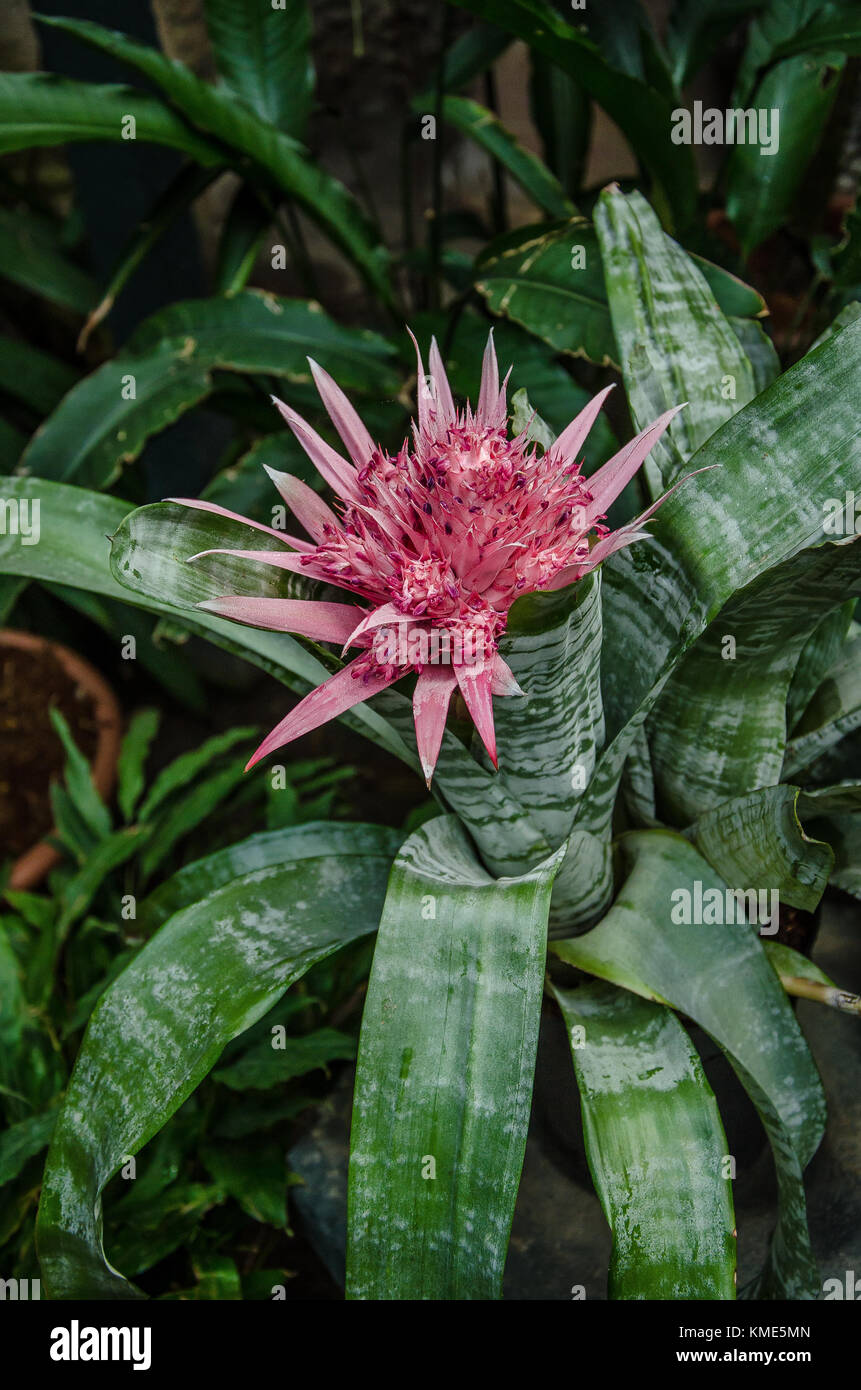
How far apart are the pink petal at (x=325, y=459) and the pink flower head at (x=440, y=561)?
0.05 feet

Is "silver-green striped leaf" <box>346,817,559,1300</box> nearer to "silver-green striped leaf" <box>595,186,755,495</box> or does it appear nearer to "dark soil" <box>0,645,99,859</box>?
"silver-green striped leaf" <box>595,186,755,495</box>

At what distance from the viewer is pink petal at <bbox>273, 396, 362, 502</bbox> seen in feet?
2.10

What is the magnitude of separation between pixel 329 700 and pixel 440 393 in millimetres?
239

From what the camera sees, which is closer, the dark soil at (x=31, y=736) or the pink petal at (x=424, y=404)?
the pink petal at (x=424, y=404)

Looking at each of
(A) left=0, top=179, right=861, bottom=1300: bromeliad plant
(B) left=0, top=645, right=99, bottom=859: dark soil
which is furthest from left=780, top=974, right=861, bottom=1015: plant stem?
(B) left=0, top=645, right=99, bottom=859: dark soil

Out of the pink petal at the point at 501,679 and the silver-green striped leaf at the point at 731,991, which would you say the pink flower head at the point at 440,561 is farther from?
the silver-green striped leaf at the point at 731,991

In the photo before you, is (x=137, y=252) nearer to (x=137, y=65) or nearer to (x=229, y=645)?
(x=137, y=65)

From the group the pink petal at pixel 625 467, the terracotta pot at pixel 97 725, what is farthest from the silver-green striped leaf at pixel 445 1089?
the terracotta pot at pixel 97 725

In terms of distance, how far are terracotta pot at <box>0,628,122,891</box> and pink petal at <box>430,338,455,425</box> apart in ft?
3.81

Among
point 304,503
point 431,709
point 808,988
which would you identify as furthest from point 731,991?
point 304,503

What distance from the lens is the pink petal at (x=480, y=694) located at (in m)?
0.52

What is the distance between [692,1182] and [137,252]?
4.41ft

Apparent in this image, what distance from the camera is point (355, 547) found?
0.58 m
